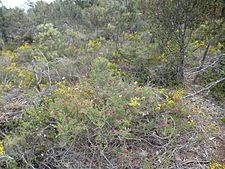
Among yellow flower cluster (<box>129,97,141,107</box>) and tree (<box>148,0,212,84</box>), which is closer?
yellow flower cluster (<box>129,97,141,107</box>)

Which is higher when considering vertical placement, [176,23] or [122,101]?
[176,23]

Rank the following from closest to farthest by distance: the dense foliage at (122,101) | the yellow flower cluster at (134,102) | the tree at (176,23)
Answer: the dense foliage at (122,101)
the yellow flower cluster at (134,102)
the tree at (176,23)

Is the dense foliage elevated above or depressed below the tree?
below

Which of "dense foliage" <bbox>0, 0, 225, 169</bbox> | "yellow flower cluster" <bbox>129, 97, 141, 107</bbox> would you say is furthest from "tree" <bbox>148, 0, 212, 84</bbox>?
"yellow flower cluster" <bbox>129, 97, 141, 107</bbox>

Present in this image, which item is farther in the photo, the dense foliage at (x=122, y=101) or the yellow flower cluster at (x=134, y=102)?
the yellow flower cluster at (x=134, y=102)

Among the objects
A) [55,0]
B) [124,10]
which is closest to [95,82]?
[124,10]

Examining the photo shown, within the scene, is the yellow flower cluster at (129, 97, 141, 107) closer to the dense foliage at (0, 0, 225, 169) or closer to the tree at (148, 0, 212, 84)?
the dense foliage at (0, 0, 225, 169)

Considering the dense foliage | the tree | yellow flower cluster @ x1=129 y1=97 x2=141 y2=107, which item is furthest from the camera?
the tree

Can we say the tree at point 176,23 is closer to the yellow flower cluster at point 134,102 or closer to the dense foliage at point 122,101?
the dense foliage at point 122,101

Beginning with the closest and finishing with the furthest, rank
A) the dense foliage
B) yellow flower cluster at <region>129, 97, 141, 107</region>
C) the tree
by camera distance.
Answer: the dense foliage → yellow flower cluster at <region>129, 97, 141, 107</region> → the tree

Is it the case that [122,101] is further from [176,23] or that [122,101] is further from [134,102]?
[176,23]

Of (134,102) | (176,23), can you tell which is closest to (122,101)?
(134,102)

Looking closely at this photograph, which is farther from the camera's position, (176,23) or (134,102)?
(176,23)

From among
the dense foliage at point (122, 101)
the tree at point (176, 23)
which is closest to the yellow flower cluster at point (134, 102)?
the dense foliage at point (122, 101)
